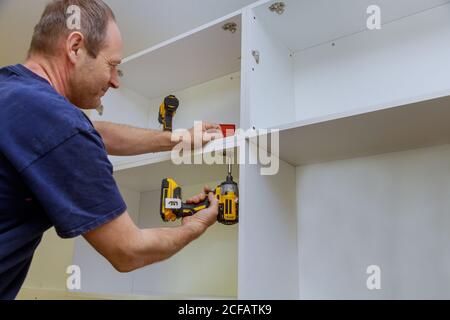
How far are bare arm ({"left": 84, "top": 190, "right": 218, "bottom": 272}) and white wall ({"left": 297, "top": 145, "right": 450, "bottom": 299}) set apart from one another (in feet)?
1.56

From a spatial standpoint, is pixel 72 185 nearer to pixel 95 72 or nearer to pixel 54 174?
pixel 54 174

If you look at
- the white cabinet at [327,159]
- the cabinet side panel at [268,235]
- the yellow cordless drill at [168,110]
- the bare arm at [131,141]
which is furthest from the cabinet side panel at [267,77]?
the yellow cordless drill at [168,110]

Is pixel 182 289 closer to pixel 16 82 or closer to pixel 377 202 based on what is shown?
pixel 377 202

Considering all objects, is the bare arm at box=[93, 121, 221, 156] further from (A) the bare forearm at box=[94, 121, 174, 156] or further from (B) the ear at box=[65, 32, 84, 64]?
(B) the ear at box=[65, 32, 84, 64]

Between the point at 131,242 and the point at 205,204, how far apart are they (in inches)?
12.8

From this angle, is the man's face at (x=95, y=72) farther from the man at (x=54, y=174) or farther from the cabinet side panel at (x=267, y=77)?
the cabinet side panel at (x=267, y=77)

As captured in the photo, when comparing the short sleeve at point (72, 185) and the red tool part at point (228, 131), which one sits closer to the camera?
the short sleeve at point (72, 185)

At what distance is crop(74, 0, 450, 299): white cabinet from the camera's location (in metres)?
1.00

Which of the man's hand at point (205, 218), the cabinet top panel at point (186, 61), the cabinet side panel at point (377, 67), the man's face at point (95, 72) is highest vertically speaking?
the cabinet top panel at point (186, 61)

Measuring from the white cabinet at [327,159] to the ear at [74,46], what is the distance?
0.42 m

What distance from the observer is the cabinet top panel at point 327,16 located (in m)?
1.14

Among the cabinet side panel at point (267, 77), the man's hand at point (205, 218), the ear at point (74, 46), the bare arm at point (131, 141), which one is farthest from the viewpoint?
the bare arm at point (131, 141)

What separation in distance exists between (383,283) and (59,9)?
1051 millimetres

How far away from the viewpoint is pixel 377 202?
1.13 meters
